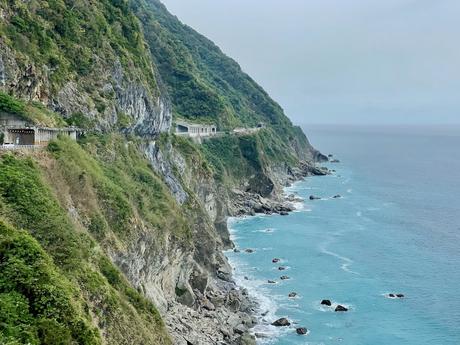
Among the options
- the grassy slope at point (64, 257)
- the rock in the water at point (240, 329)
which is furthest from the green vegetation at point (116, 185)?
the rock in the water at point (240, 329)

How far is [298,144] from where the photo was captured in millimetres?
188125

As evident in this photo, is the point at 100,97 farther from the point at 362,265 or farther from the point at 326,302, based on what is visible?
the point at 362,265

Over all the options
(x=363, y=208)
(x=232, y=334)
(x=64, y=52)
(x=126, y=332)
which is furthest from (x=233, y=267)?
(x=363, y=208)

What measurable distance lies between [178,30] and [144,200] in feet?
480

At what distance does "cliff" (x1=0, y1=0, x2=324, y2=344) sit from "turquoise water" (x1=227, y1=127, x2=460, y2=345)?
5.65 meters

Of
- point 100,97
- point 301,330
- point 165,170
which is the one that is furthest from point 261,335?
point 100,97

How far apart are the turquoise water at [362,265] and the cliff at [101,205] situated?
5646mm

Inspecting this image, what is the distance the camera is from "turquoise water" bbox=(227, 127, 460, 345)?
56875 mm

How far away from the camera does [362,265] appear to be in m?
77.6

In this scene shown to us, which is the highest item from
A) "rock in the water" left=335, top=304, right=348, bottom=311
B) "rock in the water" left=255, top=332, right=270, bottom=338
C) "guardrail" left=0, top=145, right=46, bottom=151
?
"guardrail" left=0, top=145, right=46, bottom=151

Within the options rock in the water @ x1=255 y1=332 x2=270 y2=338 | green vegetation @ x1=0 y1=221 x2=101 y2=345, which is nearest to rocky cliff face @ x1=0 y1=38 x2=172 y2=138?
green vegetation @ x1=0 y1=221 x2=101 y2=345

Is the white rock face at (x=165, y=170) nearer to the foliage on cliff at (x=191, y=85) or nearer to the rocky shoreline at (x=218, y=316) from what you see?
the rocky shoreline at (x=218, y=316)

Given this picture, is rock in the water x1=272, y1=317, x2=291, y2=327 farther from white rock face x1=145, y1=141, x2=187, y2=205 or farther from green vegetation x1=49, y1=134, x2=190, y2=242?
white rock face x1=145, y1=141, x2=187, y2=205

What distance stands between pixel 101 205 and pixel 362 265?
150 feet
